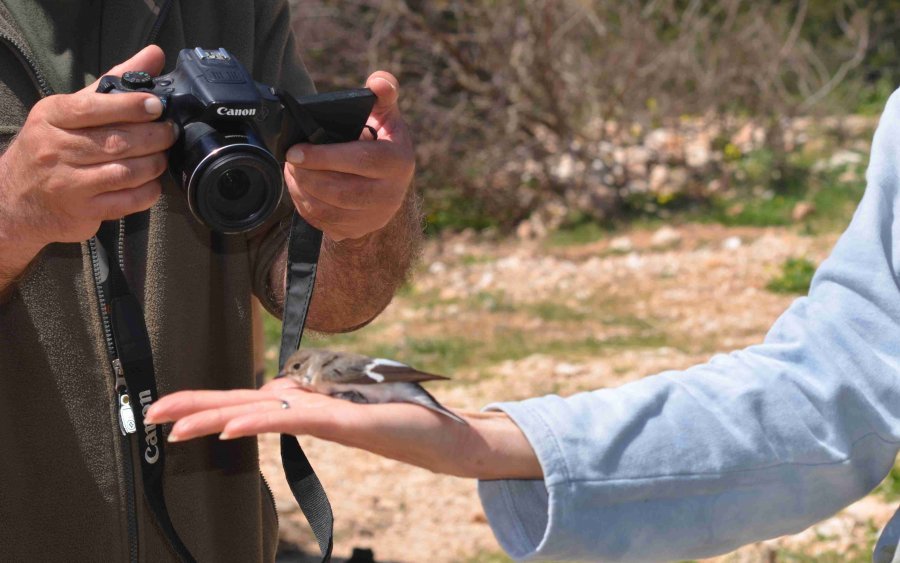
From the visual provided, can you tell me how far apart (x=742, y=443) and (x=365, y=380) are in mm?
566

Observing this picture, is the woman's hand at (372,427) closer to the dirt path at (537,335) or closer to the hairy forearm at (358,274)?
the hairy forearm at (358,274)

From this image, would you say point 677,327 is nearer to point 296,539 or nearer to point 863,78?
point 296,539

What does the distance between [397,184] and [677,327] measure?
181 inches

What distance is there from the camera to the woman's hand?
4.85 feet

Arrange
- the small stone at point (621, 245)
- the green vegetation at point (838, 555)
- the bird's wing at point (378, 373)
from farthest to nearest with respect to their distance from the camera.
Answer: the small stone at point (621, 245) → the green vegetation at point (838, 555) → the bird's wing at point (378, 373)

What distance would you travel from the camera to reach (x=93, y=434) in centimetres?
212

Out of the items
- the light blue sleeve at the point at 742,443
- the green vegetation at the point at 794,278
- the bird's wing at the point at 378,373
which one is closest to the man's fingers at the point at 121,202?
the bird's wing at the point at 378,373

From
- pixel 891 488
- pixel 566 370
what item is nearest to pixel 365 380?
pixel 891 488

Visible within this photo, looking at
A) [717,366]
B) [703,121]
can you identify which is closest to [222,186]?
[717,366]

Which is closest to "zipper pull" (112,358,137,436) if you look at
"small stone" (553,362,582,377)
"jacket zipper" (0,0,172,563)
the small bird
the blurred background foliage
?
"jacket zipper" (0,0,172,563)

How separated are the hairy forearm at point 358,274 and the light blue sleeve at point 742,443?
2.63 feet

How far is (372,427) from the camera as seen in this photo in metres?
1.51

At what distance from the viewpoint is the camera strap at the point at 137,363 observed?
2049mm

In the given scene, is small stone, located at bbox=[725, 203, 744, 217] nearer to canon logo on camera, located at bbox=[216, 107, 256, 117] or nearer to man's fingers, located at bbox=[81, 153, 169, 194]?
canon logo on camera, located at bbox=[216, 107, 256, 117]
